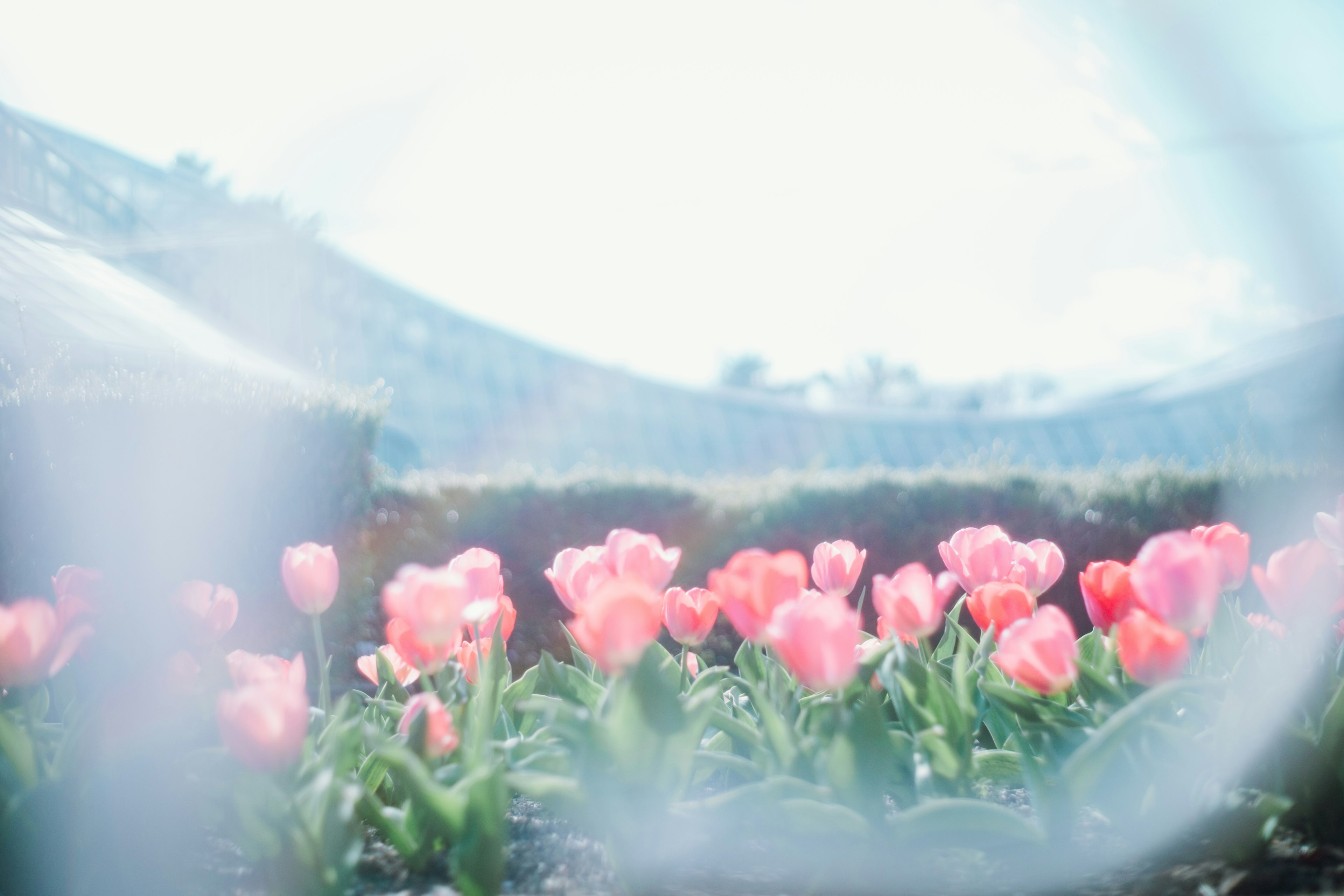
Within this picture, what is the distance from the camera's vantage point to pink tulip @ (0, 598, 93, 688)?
49.7 inches

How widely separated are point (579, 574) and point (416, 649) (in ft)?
1.14

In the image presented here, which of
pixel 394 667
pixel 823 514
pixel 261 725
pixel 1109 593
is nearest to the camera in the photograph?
pixel 261 725

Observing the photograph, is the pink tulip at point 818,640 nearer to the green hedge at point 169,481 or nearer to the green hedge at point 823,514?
the green hedge at point 169,481

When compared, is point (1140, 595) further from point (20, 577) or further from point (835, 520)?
point (835, 520)

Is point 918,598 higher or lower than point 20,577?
lower

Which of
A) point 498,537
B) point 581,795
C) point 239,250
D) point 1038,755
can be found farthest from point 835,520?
point 239,250

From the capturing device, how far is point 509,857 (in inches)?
56.4

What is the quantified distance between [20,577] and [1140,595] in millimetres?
3839

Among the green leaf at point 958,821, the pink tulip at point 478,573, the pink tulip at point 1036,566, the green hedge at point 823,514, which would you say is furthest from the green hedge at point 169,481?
the pink tulip at point 1036,566

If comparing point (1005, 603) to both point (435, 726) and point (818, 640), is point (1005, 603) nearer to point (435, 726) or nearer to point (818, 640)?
point (818, 640)

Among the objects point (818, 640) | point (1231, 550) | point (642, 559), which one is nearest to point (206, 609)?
point (642, 559)

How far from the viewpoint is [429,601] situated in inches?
48.9

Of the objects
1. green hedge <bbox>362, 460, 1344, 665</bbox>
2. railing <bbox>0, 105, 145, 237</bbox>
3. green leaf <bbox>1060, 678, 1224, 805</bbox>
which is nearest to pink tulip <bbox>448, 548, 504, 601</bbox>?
green leaf <bbox>1060, 678, 1224, 805</bbox>

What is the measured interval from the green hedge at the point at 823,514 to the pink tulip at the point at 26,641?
13.2 ft
